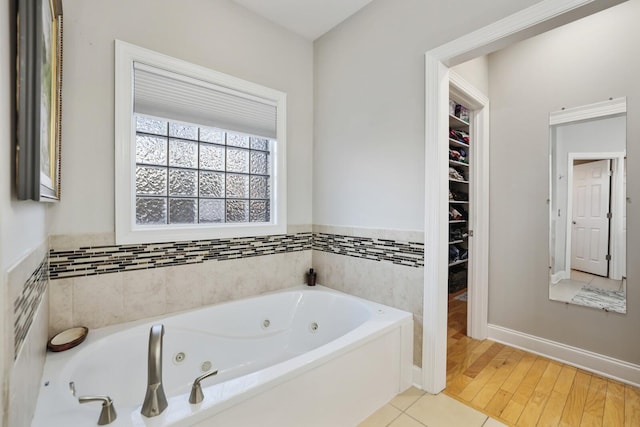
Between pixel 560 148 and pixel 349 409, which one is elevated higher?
pixel 560 148

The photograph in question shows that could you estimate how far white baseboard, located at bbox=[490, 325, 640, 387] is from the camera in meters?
1.85

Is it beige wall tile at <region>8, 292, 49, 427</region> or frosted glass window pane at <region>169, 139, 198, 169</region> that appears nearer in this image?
beige wall tile at <region>8, 292, 49, 427</region>

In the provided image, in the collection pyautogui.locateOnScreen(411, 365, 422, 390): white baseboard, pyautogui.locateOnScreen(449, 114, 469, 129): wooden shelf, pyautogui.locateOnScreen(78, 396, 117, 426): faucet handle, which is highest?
pyautogui.locateOnScreen(449, 114, 469, 129): wooden shelf

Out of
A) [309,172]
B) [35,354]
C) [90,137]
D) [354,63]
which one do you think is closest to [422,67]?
[354,63]

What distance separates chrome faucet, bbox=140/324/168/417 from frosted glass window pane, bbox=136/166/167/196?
1240 mm

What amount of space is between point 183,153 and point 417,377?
2.24 m

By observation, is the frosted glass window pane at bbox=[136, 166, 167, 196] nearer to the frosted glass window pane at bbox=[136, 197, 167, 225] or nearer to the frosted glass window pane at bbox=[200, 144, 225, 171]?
the frosted glass window pane at bbox=[136, 197, 167, 225]

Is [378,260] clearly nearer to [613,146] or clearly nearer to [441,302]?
[441,302]

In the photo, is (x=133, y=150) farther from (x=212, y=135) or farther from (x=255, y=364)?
(x=255, y=364)

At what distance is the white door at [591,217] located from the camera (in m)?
2.03

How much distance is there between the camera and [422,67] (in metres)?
1.82

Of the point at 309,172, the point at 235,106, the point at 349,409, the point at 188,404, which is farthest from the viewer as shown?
the point at 309,172

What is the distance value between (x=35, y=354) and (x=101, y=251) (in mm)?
711

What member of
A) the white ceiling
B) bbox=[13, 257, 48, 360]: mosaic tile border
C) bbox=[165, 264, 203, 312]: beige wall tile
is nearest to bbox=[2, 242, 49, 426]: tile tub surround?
bbox=[13, 257, 48, 360]: mosaic tile border
